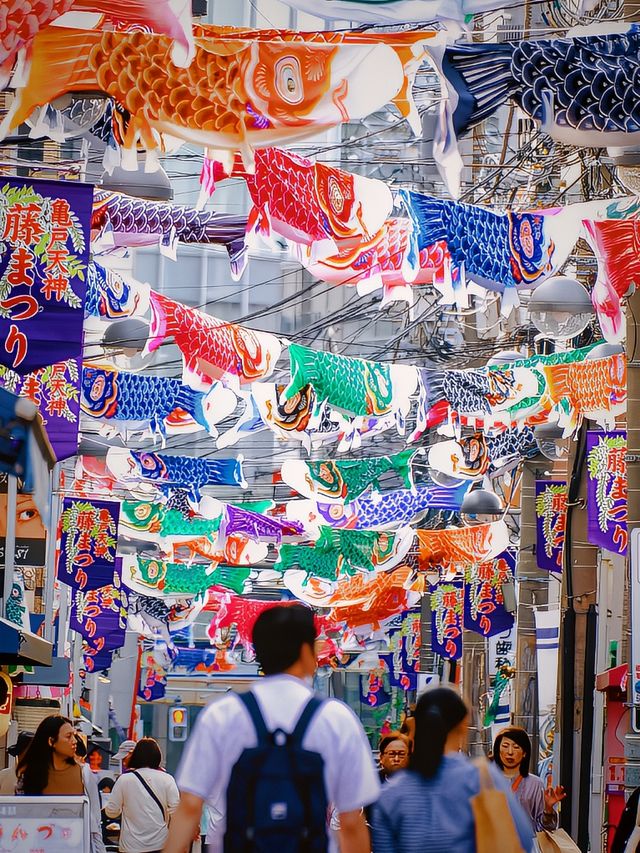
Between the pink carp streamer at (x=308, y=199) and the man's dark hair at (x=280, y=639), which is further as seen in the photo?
the pink carp streamer at (x=308, y=199)

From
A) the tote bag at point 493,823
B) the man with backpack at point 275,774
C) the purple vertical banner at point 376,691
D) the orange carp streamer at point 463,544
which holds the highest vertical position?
the orange carp streamer at point 463,544

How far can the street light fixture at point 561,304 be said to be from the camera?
12922 mm

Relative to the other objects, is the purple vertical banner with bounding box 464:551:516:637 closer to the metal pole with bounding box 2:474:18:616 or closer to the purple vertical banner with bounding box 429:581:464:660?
the purple vertical banner with bounding box 429:581:464:660

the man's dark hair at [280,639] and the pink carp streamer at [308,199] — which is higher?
the pink carp streamer at [308,199]

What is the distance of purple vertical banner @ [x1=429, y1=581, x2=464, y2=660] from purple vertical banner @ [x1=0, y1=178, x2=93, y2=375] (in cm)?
1821

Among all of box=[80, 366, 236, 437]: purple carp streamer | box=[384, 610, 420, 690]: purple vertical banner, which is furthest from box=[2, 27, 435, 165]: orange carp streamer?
box=[384, 610, 420, 690]: purple vertical banner

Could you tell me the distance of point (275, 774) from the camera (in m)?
5.18

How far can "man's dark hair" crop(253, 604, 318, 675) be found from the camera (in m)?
5.45

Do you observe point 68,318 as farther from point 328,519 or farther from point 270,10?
point 328,519

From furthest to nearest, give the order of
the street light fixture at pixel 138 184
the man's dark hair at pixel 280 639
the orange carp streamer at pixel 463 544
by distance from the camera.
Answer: the orange carp streamer at pixel 463 544 → the street light fixture at pixel 138 184 → the man's dark hair at pixel 280 639

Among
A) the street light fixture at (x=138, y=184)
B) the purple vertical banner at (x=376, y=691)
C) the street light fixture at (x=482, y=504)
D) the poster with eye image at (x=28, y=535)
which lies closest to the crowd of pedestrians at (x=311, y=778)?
the street light fixture at (x=138, y=184)

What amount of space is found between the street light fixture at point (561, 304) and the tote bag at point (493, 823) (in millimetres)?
7272

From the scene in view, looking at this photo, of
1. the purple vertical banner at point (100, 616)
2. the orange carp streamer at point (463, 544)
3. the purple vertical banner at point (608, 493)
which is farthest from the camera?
the orange carp streamer at point (463, 544)

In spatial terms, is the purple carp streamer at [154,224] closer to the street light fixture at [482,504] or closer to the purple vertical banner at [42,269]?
the purple vertical banner at [42,269]
